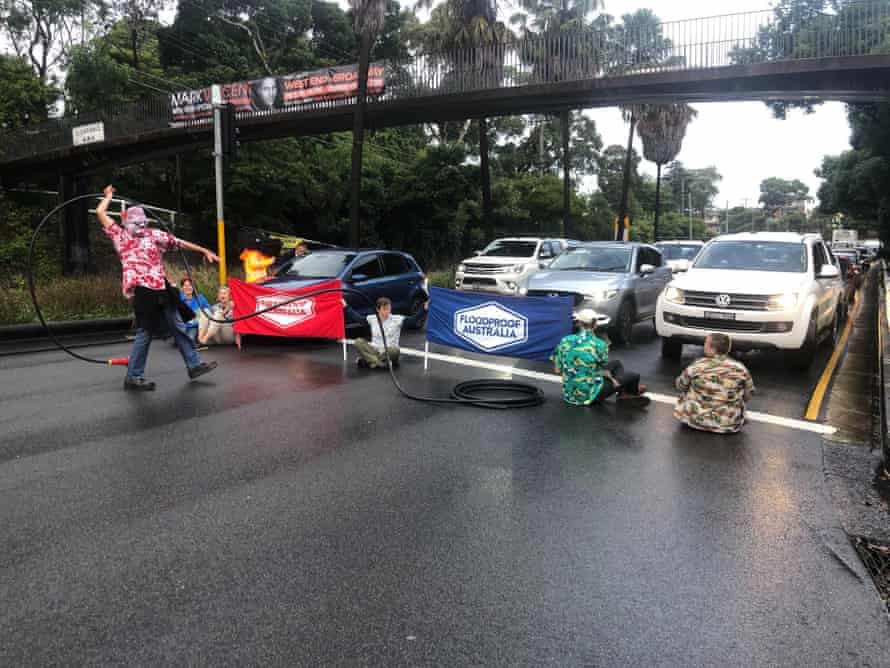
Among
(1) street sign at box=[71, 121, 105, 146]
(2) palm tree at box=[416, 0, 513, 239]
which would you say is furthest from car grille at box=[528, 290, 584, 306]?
(1) street sign at box=[71, 121, 105, 146]

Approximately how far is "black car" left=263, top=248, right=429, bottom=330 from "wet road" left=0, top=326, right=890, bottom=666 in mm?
5229

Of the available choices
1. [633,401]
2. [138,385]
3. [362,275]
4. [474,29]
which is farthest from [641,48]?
[138,385]

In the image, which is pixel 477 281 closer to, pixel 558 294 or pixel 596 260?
pixel 596 260

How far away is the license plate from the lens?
390 inches

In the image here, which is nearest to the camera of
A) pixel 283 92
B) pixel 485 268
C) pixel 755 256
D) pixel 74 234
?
pixel 755 256

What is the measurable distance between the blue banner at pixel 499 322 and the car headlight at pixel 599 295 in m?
3.30

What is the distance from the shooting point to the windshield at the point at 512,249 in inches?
800

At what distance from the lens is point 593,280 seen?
507 inches

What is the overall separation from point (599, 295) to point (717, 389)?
5721 mm

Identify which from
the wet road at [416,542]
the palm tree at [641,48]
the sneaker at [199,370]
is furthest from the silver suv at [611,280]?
the palm tree at [641,48]

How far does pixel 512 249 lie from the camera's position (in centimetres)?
2066

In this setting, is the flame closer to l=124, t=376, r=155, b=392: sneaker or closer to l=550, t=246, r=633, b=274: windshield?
l=550, t=246, r=633, b=274: windshield

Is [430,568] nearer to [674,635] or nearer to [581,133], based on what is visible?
[674,635]

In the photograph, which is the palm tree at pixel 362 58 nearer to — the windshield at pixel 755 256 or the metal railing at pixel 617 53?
the metal railing at pixel 617 53
